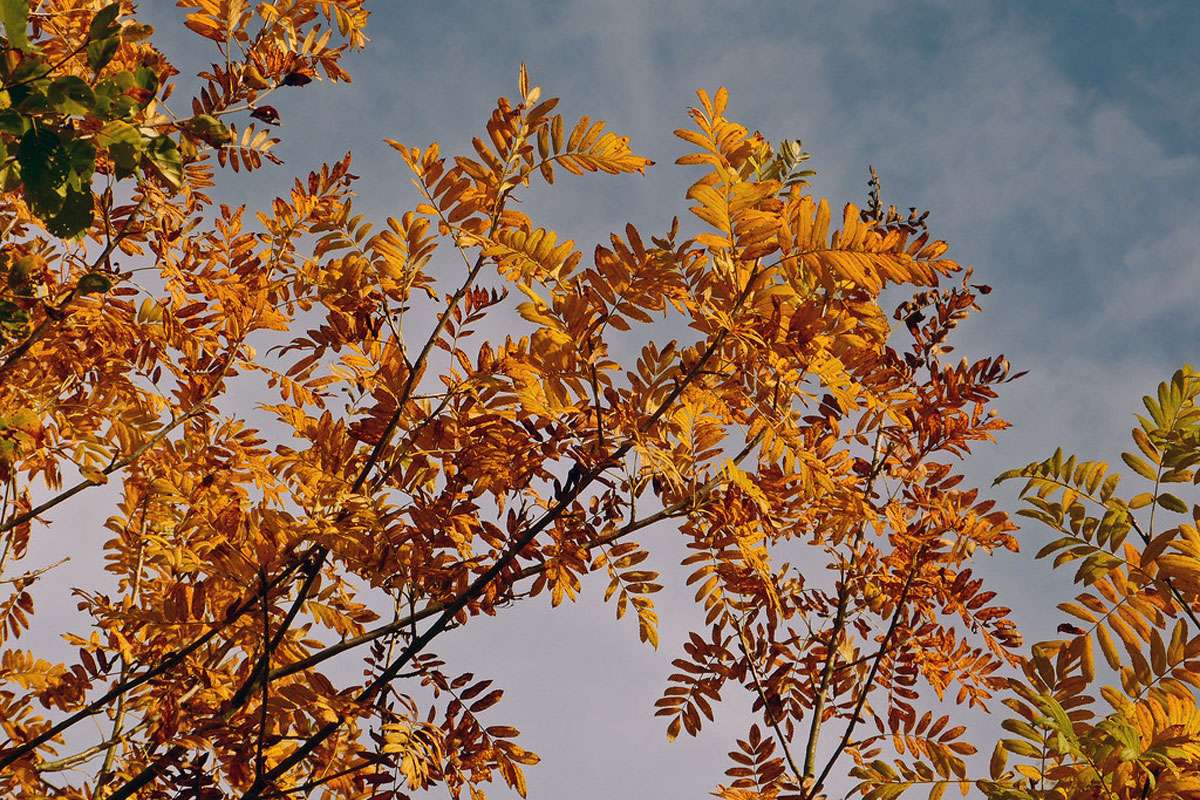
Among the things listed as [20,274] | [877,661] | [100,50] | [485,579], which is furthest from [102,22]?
[877,661]

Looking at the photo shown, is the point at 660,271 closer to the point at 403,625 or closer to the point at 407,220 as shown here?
the point at 407,220

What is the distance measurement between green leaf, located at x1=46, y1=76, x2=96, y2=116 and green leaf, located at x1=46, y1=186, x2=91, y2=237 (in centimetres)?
16

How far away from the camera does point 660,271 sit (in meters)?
2.70

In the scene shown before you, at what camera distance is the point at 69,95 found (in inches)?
80.8

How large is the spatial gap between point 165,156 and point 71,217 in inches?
9.4

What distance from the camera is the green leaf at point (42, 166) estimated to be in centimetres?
203

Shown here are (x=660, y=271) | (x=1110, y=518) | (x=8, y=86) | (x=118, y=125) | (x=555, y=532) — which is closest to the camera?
(x=8, y=86)

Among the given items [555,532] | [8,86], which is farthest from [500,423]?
[8,86]

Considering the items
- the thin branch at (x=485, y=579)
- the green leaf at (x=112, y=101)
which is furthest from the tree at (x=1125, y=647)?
the green leaf at (x=112, y=101)

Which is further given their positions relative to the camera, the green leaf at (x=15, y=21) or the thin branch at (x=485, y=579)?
the thin branch at (x=485, y=579)

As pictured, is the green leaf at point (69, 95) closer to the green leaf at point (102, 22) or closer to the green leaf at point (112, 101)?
the green leaf at point (112, 101)

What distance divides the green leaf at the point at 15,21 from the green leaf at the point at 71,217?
0.94ft

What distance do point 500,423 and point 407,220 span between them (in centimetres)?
65

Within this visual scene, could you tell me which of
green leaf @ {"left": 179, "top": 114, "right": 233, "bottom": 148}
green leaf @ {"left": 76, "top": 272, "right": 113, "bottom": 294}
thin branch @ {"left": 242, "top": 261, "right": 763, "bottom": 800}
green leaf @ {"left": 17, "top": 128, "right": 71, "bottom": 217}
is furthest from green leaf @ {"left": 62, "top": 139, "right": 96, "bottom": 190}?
thin branch @ {"left": 242, "top": 261, "right": 763, "bottom": 800}
